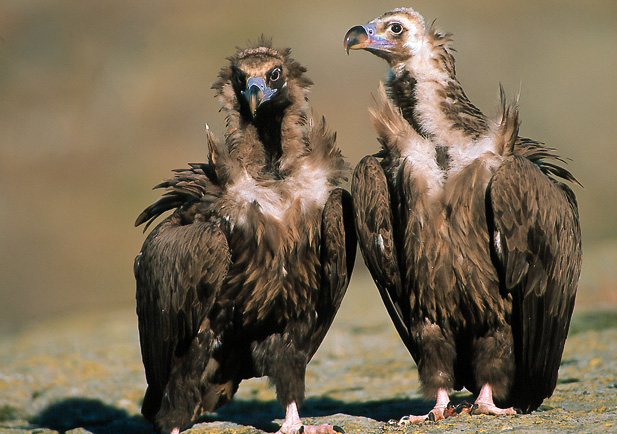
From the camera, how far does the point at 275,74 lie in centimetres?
668

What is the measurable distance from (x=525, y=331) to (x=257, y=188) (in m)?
2.06

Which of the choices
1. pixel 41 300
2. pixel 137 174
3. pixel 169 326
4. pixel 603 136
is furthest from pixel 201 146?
pixel 169 326

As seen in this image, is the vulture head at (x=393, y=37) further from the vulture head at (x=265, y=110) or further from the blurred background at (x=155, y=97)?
the blurred background at (x=155, y=97)

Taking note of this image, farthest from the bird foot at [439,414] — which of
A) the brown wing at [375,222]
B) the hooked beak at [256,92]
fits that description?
the hooked beak at [256,92]

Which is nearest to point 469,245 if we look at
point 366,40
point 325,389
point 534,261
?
point 534,261

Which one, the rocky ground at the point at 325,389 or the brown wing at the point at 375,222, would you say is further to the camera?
the rocky ground at the point at 325,389

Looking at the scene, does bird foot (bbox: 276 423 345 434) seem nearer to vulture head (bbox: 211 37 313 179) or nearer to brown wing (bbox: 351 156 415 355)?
brown wing (bbox: 351 156 415 355)

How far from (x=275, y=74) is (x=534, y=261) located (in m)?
2.22

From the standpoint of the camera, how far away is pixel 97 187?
2656 cm

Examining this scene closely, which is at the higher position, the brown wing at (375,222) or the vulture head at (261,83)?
the vulture head at (261,83)

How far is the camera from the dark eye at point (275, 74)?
6.64 m

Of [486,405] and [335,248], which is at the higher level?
[335,248]

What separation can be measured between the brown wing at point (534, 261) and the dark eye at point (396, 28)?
4.40ft

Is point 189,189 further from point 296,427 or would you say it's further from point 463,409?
point 463,409
